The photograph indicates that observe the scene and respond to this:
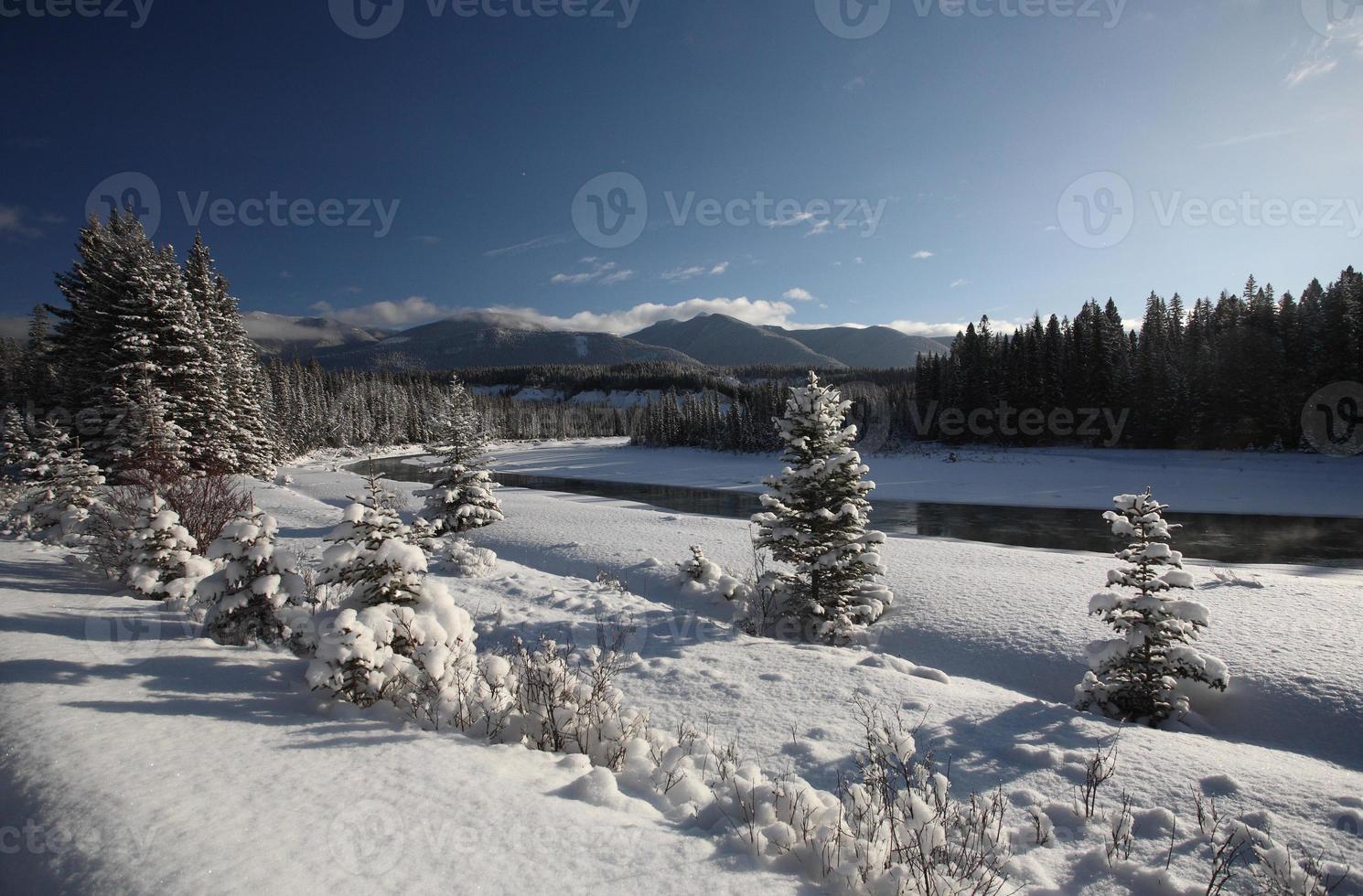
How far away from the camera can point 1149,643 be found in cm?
642

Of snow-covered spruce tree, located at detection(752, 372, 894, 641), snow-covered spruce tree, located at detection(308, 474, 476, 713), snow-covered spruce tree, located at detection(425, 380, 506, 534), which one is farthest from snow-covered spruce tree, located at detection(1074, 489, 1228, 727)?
snow-covered spruce tree, located at detection(425, 380, 506, 534)

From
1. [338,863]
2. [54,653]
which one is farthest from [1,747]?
[338,863]

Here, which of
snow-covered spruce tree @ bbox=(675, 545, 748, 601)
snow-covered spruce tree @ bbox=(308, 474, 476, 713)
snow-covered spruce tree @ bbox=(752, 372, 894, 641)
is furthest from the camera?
snow-covered spruce tree @ bbox=(675, 545, 748, 601)

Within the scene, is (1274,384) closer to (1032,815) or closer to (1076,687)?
(1076,687)

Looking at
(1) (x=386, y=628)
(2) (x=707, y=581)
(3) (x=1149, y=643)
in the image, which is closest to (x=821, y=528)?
→ (2) (x=707, y=581)

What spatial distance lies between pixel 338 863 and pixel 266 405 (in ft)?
190

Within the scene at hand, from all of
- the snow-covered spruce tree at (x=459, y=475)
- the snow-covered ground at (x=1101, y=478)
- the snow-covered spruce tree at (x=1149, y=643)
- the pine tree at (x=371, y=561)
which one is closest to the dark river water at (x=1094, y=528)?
the snow-covered spruce tree at (x=459, y=475)

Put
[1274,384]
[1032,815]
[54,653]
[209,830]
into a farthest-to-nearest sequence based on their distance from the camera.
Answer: [1274,384], [54,653], [1032,815], [209,830]

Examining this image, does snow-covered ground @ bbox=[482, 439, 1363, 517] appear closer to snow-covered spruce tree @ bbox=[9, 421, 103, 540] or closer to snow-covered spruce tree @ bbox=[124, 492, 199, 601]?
snow-covered spruce tree @ bbox=[124, 492, 199, 601]

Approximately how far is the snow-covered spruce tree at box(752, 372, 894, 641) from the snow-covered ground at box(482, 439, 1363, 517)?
77.9ft

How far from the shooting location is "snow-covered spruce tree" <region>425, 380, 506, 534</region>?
19016 millimetres

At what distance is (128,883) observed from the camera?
8.79 feet

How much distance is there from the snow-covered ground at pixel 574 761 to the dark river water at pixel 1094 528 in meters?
9.63

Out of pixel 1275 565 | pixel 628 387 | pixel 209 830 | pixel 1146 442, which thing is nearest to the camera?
pixel 209 830
